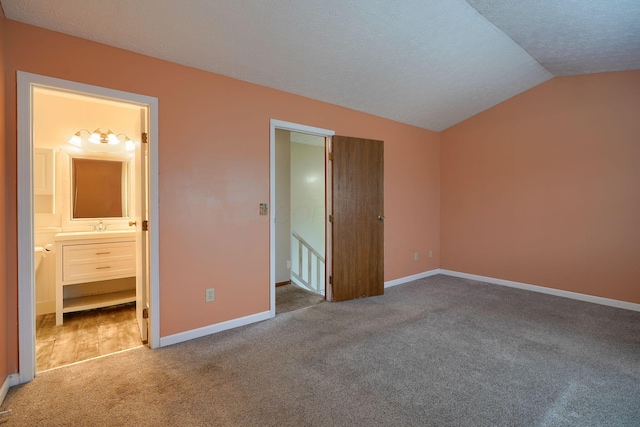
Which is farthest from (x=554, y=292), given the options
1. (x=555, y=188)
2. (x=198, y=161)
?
(x=198, y=161)

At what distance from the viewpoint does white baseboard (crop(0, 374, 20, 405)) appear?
69.2 inches

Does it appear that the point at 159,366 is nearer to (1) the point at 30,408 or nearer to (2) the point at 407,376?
(1) the point at 30,408

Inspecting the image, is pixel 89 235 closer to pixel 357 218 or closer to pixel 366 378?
pixel 357 218

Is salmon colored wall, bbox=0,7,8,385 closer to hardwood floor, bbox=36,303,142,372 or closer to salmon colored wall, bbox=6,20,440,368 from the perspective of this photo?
salmon colored wall, bbox=6,20,440,368

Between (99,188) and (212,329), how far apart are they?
241 cm

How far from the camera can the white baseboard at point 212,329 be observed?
248cm

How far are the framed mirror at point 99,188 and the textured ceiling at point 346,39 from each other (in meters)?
1.98

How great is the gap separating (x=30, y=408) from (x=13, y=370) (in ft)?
1.33

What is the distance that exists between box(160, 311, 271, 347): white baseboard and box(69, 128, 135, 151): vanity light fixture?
100 inches

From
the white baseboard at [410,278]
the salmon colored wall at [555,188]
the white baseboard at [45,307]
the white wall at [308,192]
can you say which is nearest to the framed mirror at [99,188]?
the white baseboard at [45,307]

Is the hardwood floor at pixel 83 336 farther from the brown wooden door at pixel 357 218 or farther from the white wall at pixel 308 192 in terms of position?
the white wall at pixel 308 192

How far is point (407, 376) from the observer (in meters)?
2.01

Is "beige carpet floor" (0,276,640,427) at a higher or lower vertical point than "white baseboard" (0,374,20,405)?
lower

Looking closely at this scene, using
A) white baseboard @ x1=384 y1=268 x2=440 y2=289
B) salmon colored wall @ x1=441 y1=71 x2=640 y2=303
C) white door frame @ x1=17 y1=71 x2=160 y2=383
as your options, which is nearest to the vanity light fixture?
white door frame @ x1=17 y1=71 x2=160 y2=383
